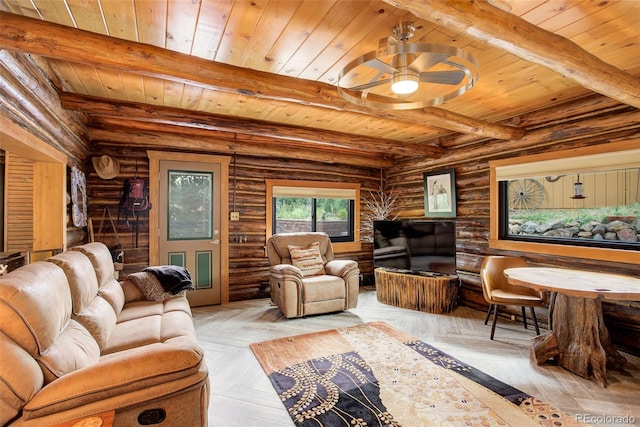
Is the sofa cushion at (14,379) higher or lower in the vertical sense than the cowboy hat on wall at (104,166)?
lower

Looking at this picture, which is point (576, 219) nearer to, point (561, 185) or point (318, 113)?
point (561, 185)

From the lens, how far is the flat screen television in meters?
4.23

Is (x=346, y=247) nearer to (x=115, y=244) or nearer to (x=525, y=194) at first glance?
(x=525, y=194)

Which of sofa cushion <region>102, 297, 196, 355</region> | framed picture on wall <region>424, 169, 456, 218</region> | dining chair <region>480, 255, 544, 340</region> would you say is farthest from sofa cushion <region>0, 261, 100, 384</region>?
framed picture on wall <region>424, 169, 456, 218</region>

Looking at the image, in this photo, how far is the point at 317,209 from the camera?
5.59 m

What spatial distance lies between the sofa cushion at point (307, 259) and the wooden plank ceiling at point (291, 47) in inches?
77.4

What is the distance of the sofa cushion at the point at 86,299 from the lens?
77.0 inches

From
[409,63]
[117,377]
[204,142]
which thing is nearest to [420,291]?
[409,63]

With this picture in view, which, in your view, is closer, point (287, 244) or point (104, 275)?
point (104, 275)

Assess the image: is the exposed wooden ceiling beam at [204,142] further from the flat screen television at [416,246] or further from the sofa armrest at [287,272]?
the sofa armrest at [287,272]

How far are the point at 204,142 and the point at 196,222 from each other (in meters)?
1.17

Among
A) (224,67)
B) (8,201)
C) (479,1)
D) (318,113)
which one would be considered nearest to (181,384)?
(224,67)

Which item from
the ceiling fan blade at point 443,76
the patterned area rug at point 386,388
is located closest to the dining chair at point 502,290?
the patterned area rug at point 386,388

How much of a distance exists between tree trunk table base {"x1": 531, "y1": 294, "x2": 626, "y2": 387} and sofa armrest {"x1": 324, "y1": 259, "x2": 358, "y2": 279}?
2133 mm
